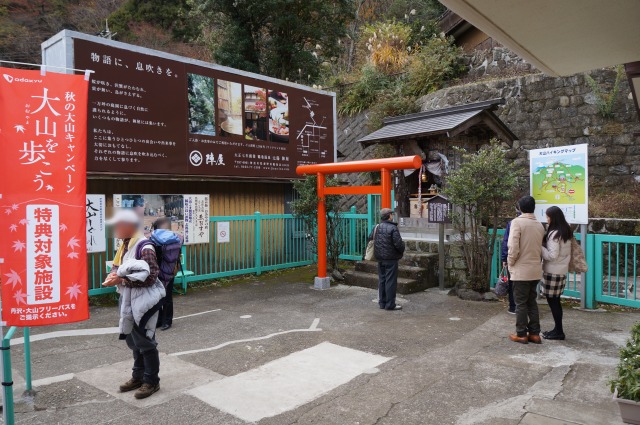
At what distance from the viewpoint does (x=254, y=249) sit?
1148cm

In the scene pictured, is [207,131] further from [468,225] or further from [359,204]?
[359,204]

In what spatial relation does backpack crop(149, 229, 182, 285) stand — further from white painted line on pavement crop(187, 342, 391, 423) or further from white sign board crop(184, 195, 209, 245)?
white sign board crop(184, 195, 209, 245)

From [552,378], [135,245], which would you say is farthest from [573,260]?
[135,245]

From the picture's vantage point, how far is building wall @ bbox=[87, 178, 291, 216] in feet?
30.7

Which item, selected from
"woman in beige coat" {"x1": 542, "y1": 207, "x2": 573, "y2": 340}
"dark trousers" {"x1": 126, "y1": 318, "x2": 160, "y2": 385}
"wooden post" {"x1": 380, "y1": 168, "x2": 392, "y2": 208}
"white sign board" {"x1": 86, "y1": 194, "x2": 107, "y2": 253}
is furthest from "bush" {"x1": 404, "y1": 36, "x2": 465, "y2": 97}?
"dark trousers" {"x1": 126, "y1": 318, "x2": 160, "y2": 385}

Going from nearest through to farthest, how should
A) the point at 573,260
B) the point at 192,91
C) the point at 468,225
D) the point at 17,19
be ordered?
the point at 573,260, the point at 468,225, the point at 192,91, the point at 17,19

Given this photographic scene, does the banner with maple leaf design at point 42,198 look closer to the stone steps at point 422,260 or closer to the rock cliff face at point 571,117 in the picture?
the stone steps at point 422,260

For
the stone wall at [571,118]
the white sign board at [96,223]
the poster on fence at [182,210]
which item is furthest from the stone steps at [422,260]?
the white sign board at [96,223]

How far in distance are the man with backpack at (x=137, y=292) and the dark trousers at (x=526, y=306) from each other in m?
4.39

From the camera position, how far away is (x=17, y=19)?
2144cm

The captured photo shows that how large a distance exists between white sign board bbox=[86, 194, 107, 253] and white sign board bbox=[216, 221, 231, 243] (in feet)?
8.57

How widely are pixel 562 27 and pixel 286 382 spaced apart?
4.11m

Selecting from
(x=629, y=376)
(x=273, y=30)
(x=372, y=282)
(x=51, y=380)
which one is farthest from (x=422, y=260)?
(x=273, y=30)

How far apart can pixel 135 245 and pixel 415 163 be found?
520 cm
